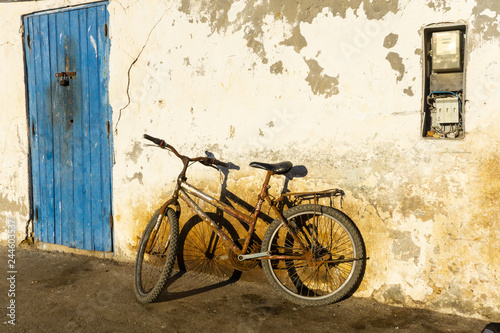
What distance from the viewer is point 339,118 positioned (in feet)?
11.8

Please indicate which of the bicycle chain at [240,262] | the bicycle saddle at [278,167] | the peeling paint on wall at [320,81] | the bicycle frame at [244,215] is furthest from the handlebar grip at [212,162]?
the peeling paint on wall at [320,81]

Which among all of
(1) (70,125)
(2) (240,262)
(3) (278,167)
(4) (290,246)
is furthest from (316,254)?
(1) (70,125)

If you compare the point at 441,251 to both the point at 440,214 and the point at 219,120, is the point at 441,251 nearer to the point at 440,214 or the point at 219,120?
the point at 440,214

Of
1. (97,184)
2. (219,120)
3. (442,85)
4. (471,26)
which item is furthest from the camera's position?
(97,184)

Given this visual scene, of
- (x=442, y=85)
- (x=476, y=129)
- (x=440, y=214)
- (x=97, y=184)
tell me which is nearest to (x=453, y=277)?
(x=440, y=214)

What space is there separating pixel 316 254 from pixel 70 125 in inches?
123

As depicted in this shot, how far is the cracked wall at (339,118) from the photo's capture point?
126 inches

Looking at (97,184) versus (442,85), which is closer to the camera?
(442,85)

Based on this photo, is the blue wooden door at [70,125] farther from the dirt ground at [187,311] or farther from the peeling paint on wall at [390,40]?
the peeling paint on wall at [390,40]

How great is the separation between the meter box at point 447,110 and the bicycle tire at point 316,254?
108 cm

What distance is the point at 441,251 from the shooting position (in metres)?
3.32

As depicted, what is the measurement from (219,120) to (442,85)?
196 cm

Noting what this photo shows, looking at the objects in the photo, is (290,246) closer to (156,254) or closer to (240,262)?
(240,262)

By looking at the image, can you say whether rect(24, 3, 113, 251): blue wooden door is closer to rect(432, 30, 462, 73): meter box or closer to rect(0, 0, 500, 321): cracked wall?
rect(0, 0, 500, 321): cracked wall
